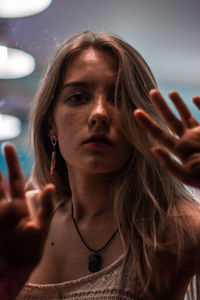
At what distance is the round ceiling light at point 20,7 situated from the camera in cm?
127

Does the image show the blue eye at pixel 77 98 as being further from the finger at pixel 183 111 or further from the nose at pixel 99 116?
the finger at pixel 183 111

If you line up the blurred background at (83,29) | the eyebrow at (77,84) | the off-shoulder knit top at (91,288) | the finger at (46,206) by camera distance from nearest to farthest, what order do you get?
1. the finger at (46,206)
2. the off-shoulder knit top at (91,288)
3. the eyebrow at (77,84)
4. the blurred background at (83,29)

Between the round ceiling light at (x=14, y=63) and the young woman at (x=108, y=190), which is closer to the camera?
the young woman at (x=108, y=190)

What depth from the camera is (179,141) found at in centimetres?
74

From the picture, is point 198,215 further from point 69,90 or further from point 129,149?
point 69,90

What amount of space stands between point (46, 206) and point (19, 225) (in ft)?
0.18

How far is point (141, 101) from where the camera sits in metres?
1.03

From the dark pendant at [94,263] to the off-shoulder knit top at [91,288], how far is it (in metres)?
0.02

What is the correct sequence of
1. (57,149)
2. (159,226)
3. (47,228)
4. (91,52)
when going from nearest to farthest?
1. (47,228)
2. (159,226)
3. (91,52)
4. (57,149)

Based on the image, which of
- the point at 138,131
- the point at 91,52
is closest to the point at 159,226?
the point at 138,131

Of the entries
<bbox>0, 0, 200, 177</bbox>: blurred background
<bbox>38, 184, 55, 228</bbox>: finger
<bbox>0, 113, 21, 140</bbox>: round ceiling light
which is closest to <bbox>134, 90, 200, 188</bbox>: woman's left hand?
<bbox>38, 184, 55, 228</bbox>: finger

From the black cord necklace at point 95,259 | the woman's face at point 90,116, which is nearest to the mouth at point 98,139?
the woman's face at point 90,116

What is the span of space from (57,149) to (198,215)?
42 cm

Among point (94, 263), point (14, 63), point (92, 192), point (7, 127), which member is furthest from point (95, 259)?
point (14, 63)
